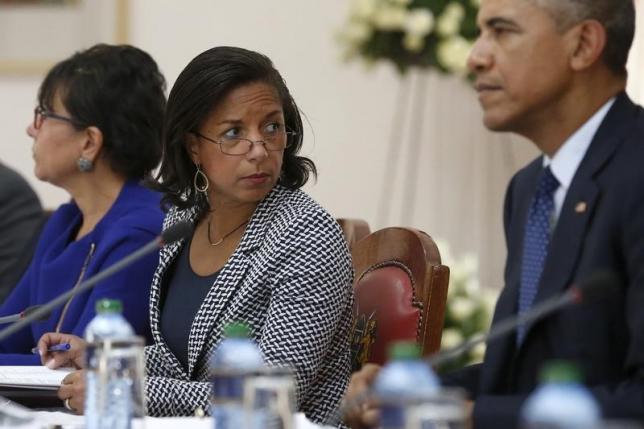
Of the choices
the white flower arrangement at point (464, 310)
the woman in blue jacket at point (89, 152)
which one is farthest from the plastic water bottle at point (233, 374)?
the white flower arrangement at point (464, 310)

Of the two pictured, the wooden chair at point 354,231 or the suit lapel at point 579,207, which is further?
Result: the wooden chair at point 354,231

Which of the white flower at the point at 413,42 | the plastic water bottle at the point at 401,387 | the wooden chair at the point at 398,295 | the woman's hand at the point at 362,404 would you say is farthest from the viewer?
the white flower at the point at 413,42

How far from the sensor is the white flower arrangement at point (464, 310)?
13.0ft

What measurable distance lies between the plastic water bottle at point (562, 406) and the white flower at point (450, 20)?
9.17 ft

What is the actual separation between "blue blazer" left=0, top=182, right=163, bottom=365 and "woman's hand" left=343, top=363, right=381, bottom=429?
1113mm

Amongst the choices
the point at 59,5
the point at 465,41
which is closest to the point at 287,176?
the point at 465,41

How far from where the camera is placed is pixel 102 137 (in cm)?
307

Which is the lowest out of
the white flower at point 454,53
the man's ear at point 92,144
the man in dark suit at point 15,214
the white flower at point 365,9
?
the man in dark suit at point 15,214

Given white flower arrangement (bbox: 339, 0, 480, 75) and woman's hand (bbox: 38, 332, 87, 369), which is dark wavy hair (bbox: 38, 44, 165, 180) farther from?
white flower arrangement (bbox: 339, 0, 480, 75)

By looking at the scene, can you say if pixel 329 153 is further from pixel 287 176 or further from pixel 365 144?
pixel 287 176

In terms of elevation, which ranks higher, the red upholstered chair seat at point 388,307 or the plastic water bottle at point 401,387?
the red upholstered chair seat at point 388,307

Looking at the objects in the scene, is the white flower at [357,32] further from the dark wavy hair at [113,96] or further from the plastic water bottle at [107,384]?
the plastic water bottle at [107,384]

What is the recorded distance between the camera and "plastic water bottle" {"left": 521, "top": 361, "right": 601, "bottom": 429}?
120 centimetres

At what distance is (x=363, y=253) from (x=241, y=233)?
0.30 meters
